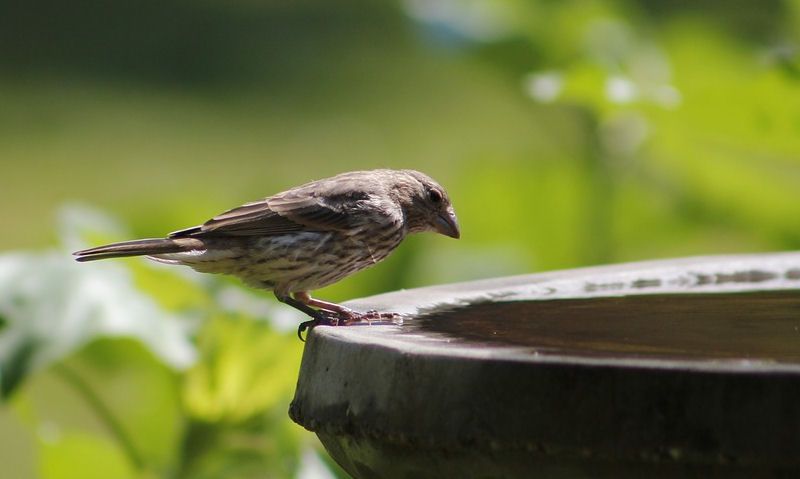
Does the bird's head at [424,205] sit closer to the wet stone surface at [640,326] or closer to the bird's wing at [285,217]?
the bird's wing at [285,217]

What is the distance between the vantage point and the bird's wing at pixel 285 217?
3799mm

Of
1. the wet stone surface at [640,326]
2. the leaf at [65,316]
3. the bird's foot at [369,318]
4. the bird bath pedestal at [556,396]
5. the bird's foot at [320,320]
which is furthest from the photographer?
the leaf at [65,316]

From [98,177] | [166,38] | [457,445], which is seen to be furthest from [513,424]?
[166,38]

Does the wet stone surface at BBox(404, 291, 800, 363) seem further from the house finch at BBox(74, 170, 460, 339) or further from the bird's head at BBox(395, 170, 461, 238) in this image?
the bird's head at BBox(395, 170, 461, 238)

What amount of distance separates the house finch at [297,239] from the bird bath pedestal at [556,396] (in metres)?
0.99

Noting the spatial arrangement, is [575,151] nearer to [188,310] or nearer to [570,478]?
[188,310]

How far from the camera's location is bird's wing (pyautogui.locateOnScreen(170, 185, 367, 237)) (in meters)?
3.80

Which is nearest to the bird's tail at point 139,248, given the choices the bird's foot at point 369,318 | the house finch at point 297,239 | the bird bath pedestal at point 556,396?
the house finch at point 297,239

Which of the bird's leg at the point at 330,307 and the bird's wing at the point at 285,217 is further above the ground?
the bird's wing at the point at 285,217

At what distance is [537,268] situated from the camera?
5.67m

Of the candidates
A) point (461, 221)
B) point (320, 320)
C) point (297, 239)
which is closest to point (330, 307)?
point (320, 320)

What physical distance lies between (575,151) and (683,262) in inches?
80.9

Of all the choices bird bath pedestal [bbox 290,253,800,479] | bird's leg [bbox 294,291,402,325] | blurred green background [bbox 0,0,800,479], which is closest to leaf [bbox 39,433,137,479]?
blurred green background [bbox 0,0,800,479]

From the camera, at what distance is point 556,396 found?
6.30ft
